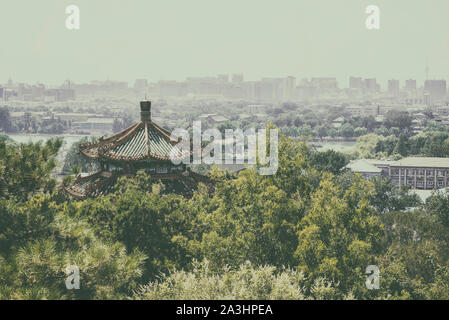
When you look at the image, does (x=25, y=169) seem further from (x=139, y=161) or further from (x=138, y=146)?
(x=138, y=146)

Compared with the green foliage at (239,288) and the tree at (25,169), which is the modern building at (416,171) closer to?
the green foliage at (239,288)

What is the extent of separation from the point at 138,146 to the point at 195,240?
4402 millimetres

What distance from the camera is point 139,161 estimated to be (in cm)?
2028

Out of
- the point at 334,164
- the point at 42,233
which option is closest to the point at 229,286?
the point at 42,233

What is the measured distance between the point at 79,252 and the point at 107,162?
669 cm

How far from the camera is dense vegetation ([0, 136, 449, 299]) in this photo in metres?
14.1

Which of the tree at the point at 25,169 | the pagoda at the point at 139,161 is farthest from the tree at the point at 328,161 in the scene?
the tree at the point at 25,169

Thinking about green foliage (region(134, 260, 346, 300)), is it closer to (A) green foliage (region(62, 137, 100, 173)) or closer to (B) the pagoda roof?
(B) the pagoda roof

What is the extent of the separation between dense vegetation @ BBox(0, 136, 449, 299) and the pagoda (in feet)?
2.84

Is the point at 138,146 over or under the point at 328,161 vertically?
→ over

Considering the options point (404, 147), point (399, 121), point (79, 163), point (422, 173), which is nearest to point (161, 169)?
point (79, 163)

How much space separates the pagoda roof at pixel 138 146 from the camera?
66.7 feet

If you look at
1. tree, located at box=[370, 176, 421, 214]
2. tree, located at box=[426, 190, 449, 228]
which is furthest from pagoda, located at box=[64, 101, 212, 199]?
tree, located at box=[370, 176, 421, 214]
